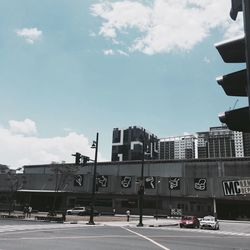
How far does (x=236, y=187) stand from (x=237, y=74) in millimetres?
80108

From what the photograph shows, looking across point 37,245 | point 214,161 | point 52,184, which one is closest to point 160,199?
point 214,161

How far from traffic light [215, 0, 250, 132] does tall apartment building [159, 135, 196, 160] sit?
172467 mm

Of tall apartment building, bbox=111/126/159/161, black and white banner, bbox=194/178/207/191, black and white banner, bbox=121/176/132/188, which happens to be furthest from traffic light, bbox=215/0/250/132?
tall apartment building, bbox=111/126/159/161

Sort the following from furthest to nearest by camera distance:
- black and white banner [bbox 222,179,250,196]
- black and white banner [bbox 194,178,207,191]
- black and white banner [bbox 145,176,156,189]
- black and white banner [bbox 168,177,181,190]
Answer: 1. black and white banner [bbox 145,176,156,189]
2. black and white banner [bbox 168,177,181,190]
3. black and white banner [bbox 194,178,207,191]
4. black and white banner [bbox 222,179,250,196]

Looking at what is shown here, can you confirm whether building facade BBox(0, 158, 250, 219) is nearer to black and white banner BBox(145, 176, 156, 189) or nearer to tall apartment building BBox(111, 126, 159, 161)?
black and white banner BBox(145, 176, 156, 189)

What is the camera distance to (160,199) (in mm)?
86562

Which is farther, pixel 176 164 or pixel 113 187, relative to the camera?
pixel 176 164

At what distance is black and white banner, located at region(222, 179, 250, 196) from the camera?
7841cm

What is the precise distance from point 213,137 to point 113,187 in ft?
285

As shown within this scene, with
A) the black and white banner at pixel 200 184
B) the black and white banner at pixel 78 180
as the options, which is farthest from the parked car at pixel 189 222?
the black and white banner at pixel 78 180

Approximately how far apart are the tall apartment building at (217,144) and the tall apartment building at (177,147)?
12.1ft

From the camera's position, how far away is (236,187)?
79812mm

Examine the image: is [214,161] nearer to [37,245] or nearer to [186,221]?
[186,221]

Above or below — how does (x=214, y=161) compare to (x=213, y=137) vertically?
below
